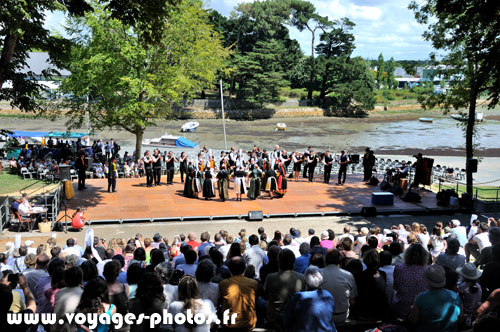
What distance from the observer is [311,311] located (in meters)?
5.04

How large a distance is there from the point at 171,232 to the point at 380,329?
11479 millimetres

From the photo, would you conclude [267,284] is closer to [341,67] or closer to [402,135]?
[402,135]

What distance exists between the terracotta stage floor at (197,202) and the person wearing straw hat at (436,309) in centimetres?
1283

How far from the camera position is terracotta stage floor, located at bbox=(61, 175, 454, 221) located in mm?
17750

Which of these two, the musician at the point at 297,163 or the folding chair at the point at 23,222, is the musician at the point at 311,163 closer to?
the musician at the point at 297,163

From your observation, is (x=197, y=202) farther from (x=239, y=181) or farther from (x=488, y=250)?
(x=488, y=250)

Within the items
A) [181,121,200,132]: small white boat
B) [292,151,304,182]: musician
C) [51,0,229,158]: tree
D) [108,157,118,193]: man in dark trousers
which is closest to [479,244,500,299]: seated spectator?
[108,157,118,193]: man in dark trousers

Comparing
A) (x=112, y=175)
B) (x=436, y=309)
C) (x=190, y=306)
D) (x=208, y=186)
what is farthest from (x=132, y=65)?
(x=436, y=309)

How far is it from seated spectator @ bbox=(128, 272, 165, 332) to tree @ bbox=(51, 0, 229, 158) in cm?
1930

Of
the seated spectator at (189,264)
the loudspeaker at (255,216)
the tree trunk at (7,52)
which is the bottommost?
the loudspeaker at (255,216)

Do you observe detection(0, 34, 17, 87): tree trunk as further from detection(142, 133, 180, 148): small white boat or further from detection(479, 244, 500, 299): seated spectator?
detection(142, 133, 180, 148): small white boat

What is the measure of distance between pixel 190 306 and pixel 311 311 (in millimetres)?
1333

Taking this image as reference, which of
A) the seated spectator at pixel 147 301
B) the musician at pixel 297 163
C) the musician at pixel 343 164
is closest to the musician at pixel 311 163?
the musician at pixel 297 163

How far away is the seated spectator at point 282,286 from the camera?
5812mm
